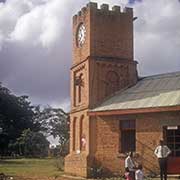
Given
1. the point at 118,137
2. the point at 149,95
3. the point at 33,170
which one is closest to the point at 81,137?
the point at 118,137

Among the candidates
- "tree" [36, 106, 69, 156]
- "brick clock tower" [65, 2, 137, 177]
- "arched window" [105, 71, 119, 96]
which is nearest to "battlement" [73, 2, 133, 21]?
"brick clock tower" [65, 2, 137, 177]

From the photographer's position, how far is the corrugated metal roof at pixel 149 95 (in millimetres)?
27141

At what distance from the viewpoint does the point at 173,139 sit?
26.5 m

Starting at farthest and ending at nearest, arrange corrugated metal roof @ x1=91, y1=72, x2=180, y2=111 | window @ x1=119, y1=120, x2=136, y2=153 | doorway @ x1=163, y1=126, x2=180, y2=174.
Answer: window @ x1=119, y1=120, x2=136, y2=153
corrugated metal roof @ x1=91, y1=72, x2=180, y2=111
doorway @ x1=163, y1=126, x2=180, y2=174

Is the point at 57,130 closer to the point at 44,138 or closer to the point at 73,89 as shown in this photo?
the point at 44,138

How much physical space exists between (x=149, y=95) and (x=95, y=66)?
4302mm

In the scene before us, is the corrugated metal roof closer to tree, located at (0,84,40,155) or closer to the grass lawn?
the grass lawn

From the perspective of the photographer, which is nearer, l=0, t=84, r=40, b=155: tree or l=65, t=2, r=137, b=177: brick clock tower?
l=65, t=2, r=137, b=177: brick clock tower

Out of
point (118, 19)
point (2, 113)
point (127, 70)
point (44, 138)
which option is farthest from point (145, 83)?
point (2, 113)

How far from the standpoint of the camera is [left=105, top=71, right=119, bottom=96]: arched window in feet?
103

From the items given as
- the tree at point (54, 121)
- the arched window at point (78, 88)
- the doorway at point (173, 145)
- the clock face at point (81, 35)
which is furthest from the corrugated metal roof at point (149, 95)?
the tree at point (54, 121)

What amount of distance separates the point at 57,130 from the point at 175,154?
155ft

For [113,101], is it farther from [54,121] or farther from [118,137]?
[54,121]

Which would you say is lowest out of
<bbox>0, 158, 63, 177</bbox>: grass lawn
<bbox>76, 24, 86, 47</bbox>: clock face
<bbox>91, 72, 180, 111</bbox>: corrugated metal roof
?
<bbox>0, 158, 63, 177</bbox>: grass lawn
